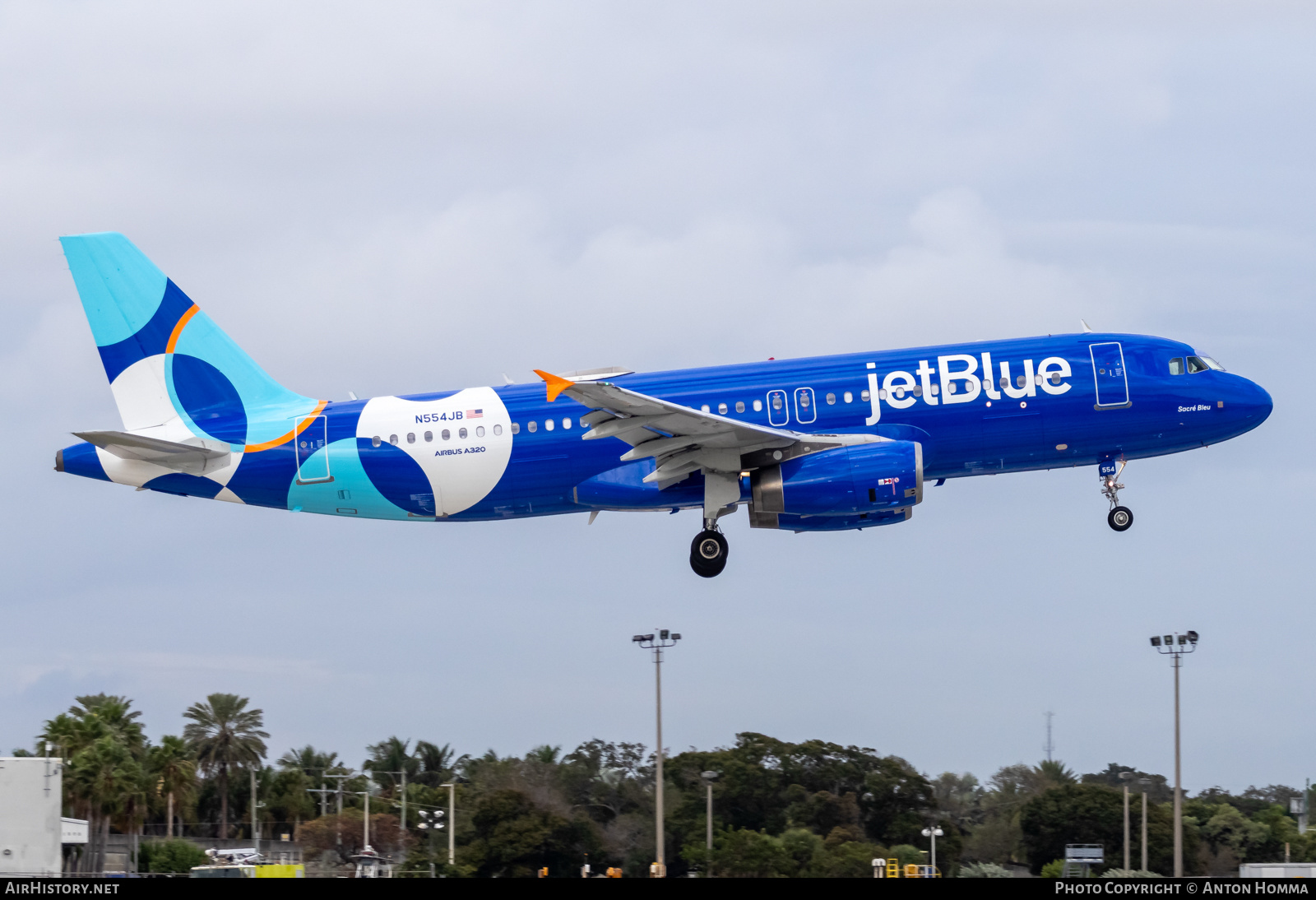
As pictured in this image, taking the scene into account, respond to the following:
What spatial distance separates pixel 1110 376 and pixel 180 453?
24836 millimetres

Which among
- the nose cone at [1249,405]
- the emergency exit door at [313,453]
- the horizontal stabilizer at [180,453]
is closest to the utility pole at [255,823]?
the horizontal stabilizer at [180,453]

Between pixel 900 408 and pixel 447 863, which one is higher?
pixel 900 408

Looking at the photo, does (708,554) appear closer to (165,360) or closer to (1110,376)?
(1110,376)

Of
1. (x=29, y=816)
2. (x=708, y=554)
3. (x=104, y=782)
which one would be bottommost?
(x=104, y=782)

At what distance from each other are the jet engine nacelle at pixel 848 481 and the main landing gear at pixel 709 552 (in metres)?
2.18

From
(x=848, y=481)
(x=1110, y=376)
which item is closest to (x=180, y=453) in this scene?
(x=848, y=481)

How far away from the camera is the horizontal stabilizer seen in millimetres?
39719

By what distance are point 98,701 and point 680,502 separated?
190 ft

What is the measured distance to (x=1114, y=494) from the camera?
1553 inches

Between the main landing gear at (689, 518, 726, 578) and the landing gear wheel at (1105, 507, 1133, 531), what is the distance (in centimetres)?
1043

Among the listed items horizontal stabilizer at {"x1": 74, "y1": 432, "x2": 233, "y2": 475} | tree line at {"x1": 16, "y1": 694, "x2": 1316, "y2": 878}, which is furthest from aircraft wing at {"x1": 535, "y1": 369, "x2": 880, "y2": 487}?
tree line at {"x1": 16, "y1": 694, "x2": 1316, "y2": 878}

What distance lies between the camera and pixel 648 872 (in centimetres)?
7069
